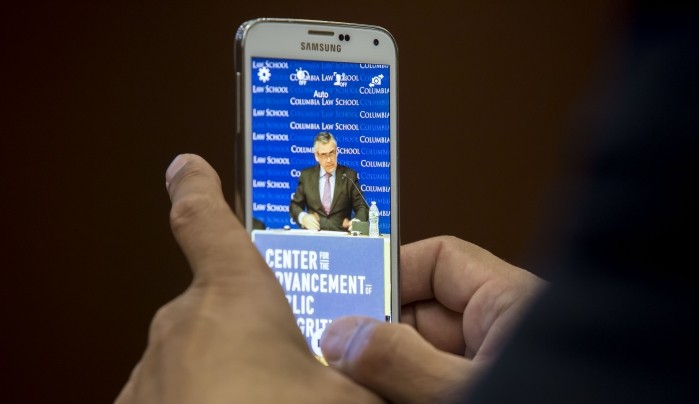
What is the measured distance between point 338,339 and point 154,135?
1103 mm

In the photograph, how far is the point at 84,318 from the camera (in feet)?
5.52

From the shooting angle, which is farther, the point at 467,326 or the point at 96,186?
the point at 96,186

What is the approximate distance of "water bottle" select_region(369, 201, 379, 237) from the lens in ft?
2.81

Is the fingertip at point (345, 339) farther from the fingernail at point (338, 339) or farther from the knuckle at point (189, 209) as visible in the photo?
the knuckle at point (189, 209)

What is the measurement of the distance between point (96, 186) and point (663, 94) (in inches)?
58.4

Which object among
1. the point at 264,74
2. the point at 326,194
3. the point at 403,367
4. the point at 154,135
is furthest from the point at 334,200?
the point at 154,135

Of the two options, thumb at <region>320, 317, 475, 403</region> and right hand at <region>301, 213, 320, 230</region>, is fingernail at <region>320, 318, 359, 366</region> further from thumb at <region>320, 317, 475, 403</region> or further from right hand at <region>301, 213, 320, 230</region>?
right hand at <region>301, 213, 320, 230</region>

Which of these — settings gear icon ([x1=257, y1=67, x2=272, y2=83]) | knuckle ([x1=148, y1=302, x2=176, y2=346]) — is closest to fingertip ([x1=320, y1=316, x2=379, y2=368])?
knuckle ([x1=148, y1=302, x2=176, y2=346])

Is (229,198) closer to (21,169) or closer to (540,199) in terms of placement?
(21,169)

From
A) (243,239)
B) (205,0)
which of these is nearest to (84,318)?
(205,0)

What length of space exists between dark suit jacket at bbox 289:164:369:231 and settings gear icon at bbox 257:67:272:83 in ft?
0.28

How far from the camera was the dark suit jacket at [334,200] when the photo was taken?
0.83 meters

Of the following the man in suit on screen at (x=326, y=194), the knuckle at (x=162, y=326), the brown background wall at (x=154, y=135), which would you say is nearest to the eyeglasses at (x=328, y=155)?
the man in suit on screen at (x=326, y=194)

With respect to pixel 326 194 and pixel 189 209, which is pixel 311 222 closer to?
pixel 326 194
